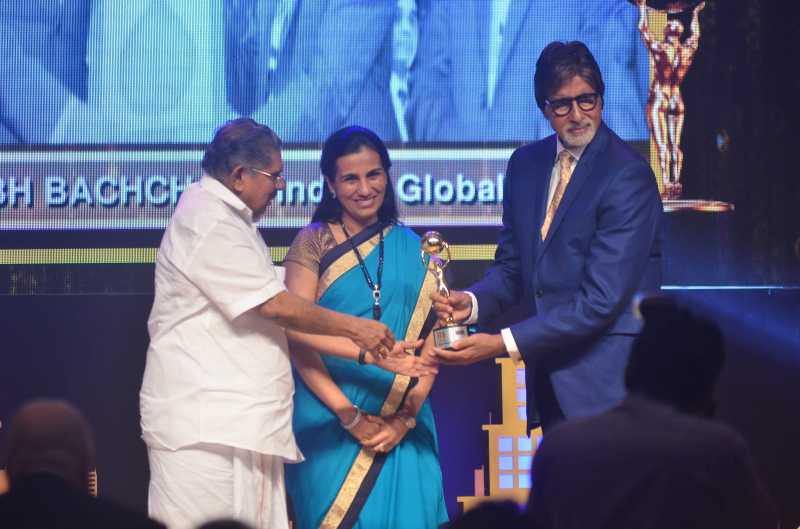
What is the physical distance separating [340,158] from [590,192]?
3.05ft

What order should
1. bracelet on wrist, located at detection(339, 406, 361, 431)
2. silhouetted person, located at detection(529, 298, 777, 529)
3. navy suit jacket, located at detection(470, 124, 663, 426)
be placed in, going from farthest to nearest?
bracelet on wrist, located at detection(339, 406, 361, 431) → navy suit jacket, located at detection(470, 124, 663, 426) → silhouetted person, located at detection(529, 298, 777, 529)

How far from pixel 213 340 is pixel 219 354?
46 millimetres

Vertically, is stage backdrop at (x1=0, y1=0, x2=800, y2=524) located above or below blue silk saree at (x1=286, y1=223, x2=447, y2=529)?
above

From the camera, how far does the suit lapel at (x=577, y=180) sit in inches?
143

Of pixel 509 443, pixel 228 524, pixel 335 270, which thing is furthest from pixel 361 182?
pixel 228 524

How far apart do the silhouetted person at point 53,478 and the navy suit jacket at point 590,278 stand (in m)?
1.61

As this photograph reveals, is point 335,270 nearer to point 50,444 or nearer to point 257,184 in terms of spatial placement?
point 257,184

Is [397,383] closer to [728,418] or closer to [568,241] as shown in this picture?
[568,241]

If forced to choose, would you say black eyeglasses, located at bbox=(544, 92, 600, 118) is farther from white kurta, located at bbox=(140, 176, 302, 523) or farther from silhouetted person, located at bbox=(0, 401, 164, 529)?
silhouetted person, located at bbox=(0, 401, 164, 529)

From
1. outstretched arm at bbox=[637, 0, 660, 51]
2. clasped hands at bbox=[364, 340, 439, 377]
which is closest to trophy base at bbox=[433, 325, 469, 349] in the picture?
clasped hands at bbox=[364, 340, 439, 377]

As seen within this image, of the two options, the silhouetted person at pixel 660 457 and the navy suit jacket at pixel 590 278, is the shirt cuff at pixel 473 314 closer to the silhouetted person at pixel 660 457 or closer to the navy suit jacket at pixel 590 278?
the navy suit jacket at pixel 590 278

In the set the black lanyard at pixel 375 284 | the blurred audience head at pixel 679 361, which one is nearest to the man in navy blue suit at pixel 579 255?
the black lanyard at pixel 375 284

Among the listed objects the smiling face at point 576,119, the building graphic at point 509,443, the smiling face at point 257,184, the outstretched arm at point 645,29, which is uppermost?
the outstretched arm at point 645,29

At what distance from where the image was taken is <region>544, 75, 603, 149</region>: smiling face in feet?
12.0
